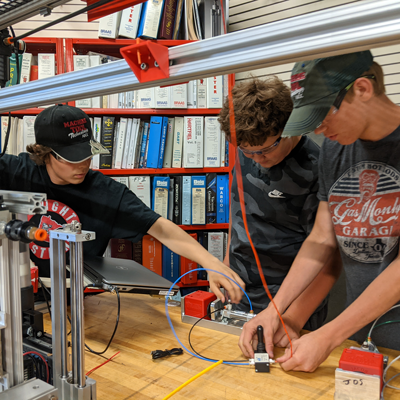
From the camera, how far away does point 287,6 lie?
260 cm

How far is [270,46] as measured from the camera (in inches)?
19.3

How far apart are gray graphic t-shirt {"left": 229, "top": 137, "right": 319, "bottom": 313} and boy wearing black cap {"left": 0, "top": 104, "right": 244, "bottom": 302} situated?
21 cm

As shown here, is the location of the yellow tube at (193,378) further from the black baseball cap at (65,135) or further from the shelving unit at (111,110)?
the shelving unit at (111,110)

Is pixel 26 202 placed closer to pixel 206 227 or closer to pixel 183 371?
pixel 183 371

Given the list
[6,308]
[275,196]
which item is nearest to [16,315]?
[6,308]

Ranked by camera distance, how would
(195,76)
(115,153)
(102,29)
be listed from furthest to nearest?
(115,153) < (102,29) < (195,76)

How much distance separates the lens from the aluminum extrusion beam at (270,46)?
41cm

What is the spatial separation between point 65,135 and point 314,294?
1.11m

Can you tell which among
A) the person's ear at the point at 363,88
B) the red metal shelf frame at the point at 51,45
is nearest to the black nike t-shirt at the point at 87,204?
the person's ear at the point at 363,88

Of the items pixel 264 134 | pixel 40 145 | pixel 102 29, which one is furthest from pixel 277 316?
pixel 102 29

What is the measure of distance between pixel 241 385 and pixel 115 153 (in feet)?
6.72

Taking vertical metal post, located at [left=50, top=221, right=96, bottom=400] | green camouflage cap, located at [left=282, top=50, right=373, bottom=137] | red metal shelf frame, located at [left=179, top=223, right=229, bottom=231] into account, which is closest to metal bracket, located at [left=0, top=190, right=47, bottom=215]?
vertical metal post, located at [left=50, top=221, right=96, bottom=400]

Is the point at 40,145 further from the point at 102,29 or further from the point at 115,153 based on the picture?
the point at 102,29

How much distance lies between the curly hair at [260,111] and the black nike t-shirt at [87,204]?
606mm
